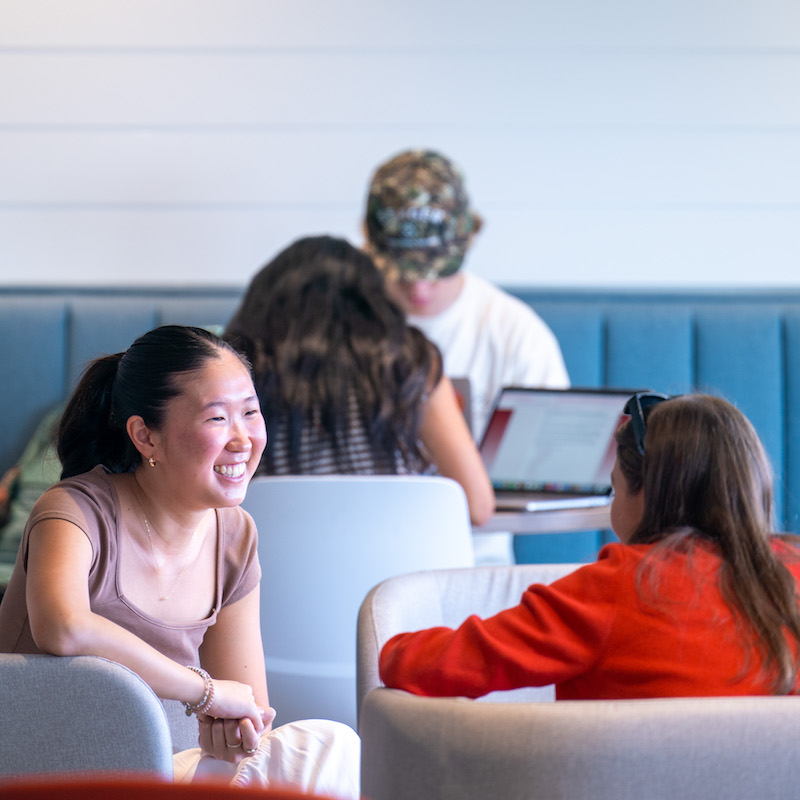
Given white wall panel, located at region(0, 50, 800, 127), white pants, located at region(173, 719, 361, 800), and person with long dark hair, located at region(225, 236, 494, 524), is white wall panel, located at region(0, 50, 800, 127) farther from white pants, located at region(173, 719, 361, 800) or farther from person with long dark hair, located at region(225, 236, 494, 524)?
white pants, located at region(173, 719, 361, 800)

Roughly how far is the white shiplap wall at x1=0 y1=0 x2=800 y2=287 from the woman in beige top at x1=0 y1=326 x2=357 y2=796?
2.55 meters

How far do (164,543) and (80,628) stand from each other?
167mm

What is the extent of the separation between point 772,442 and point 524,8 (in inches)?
65.7

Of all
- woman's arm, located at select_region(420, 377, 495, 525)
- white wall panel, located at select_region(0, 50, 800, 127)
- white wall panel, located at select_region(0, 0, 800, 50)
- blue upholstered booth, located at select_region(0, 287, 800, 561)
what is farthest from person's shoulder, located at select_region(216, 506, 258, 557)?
white wall panel, located at select_region(0, 0, 800, 50)

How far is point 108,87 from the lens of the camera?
3613mm

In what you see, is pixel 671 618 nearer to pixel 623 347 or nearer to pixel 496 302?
pixel 496 302

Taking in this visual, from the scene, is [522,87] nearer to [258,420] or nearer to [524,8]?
[524,8]

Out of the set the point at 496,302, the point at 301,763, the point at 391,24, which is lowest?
the point at 301,763

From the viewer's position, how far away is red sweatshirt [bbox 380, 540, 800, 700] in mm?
1083

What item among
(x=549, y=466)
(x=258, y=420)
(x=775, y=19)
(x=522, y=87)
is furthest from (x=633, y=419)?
(x=775, y=19)

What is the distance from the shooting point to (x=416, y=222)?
8.77 ft

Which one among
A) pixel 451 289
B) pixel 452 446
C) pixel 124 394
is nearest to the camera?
pixel 124 394

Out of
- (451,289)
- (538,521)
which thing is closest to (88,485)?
(538,521)

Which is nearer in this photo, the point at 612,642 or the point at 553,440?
the point at 612,642
